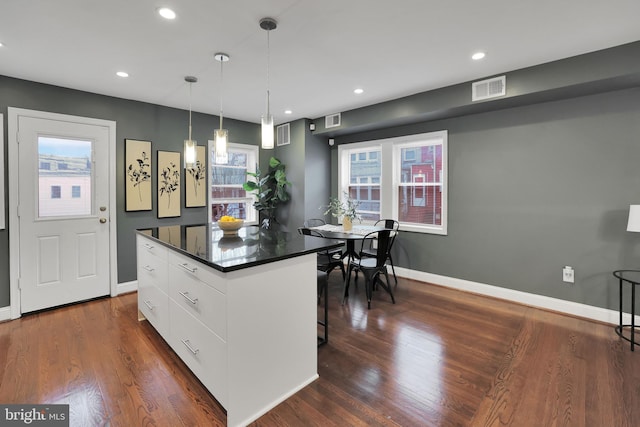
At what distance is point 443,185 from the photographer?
4375 millimetres

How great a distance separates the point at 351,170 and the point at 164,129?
3.05 meters

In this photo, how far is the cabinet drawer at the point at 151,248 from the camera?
2.55m

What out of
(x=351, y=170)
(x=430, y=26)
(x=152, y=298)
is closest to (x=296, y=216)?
(x=351, y=170)

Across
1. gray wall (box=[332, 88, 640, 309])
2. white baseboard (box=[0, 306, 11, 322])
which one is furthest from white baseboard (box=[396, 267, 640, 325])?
white baseboard (box=[0, 306, 11, 322])

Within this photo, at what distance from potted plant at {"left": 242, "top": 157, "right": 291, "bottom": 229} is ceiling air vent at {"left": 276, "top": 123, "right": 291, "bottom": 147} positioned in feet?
1.12

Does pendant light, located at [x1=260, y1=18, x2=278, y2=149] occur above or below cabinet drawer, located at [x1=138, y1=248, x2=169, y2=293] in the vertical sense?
above

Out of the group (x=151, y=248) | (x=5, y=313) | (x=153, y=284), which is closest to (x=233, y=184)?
(x=151, y=248)

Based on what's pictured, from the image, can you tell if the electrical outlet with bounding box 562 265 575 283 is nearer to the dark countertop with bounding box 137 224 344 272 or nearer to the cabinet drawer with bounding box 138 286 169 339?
the dark countertop with bounding box 137 224 344 272

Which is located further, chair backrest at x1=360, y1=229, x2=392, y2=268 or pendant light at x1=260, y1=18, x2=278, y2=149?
chair backrest at x1=360, y1=229, x2=392, y2=268

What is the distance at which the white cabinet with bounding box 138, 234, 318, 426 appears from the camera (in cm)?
175

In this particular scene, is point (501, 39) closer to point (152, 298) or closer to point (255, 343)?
point (255, 343)

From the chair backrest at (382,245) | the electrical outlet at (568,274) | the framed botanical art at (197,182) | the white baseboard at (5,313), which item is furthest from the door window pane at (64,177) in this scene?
the electrical outlet at (568,274)

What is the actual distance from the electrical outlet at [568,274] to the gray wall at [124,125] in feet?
15.9

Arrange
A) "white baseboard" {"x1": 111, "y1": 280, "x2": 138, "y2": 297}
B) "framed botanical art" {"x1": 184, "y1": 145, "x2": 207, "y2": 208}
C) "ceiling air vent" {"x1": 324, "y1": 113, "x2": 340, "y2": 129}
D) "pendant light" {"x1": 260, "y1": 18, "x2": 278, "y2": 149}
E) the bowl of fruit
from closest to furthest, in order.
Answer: "pendant light" {"x1": 260, "y1": 18, "x2": 278, "y2": 149}
the bowl of fruit
"white baseboard" {"x1": 111, "y1": 280, "x2": 138, "y2": 297}
"framed botanical art" {"x1": 184, "y1": 145, "x2": 207, "y2": 208}
"ceiling air vent" {"x1": 324, "y1": 113, "x2": 340, "y2": 129}
